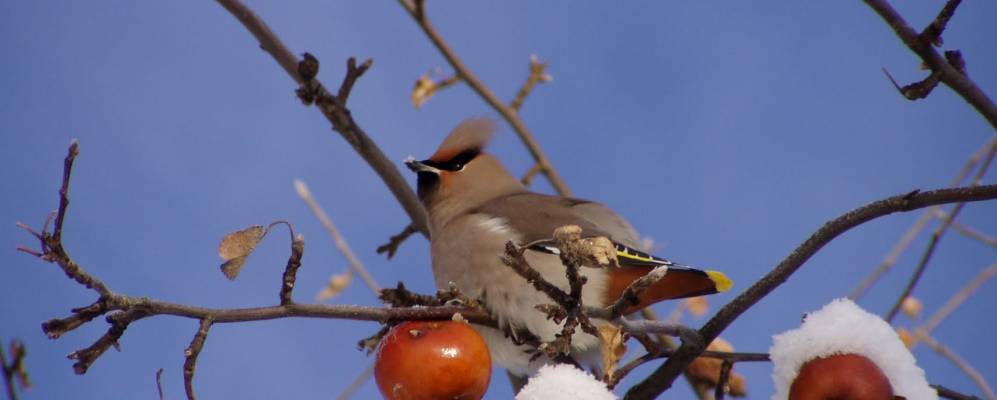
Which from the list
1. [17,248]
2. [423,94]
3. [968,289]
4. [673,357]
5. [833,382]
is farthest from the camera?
[423,94]

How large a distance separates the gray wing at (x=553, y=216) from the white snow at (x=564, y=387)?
1129 millimetres

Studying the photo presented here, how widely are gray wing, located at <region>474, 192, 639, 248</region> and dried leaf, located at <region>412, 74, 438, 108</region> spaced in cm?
58

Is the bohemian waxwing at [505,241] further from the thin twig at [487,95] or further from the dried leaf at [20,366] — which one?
the dried leaf at [20,366]

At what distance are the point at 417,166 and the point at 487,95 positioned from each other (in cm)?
32

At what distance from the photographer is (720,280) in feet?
6.98

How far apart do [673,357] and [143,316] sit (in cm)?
83

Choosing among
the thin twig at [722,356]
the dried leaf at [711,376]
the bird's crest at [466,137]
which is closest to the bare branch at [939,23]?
the thin twig at [722,356]

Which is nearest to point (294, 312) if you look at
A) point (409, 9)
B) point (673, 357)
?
point (673, 357)

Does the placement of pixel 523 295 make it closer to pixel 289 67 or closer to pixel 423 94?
pixel 289 67

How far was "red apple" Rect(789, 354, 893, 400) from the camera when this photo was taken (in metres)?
1.47

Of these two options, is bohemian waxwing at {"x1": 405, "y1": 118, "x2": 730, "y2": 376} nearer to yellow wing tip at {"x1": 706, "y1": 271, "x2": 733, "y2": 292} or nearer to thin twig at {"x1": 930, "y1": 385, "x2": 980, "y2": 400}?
yellow wing tip at {"x1": 706, "y1": 271, "x2": 733, "y2": 292}

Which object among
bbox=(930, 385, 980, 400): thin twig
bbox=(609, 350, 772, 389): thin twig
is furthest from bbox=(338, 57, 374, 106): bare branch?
bbox=(930, 385, 980, 400): thin twig

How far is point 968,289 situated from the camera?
2994 mm

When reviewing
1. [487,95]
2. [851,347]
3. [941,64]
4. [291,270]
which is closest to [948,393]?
[851,347]
